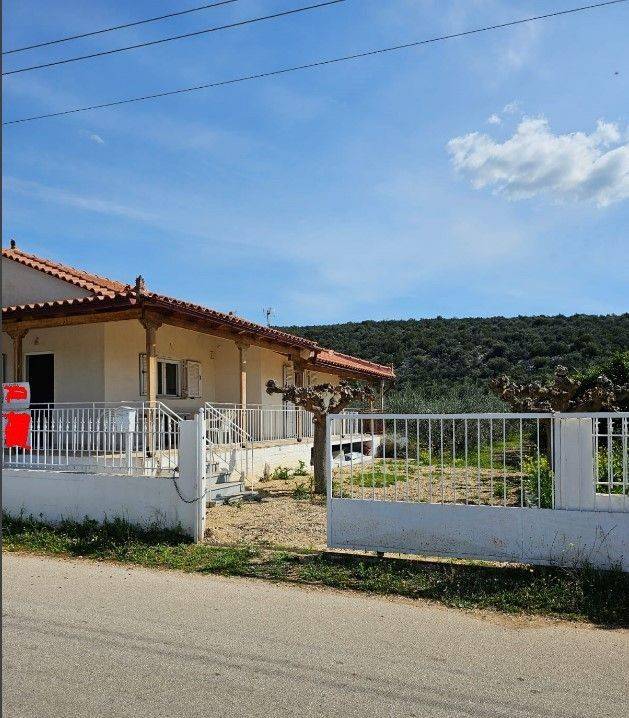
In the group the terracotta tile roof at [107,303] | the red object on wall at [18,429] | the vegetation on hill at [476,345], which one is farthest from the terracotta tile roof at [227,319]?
the vegetation on hill at [476,345]

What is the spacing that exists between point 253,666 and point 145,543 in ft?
14.8

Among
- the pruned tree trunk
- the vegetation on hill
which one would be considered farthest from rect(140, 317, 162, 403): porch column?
the vegetation on hill

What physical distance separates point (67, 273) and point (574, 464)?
40.1 feet

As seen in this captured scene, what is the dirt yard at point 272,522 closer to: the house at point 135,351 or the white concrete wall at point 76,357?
the house at point 135,351

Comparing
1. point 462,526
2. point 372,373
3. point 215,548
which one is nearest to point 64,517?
point 215,548

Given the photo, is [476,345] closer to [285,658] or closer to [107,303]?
[107,303]

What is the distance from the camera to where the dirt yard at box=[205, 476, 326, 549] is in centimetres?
896

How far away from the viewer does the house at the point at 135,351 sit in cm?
1273

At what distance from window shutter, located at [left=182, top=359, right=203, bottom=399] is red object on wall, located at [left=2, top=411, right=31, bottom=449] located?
20.0 ft

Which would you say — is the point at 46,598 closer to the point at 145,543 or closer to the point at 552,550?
the point at 145,543

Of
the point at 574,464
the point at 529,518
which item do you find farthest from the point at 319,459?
the point at 574,464

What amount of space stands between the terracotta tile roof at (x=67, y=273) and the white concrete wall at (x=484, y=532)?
23.9ft

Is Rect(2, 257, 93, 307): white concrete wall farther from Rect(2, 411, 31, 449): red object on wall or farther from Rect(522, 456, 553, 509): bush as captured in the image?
Rect(522, 456, 553, 509): bush

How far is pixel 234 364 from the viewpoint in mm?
18359
